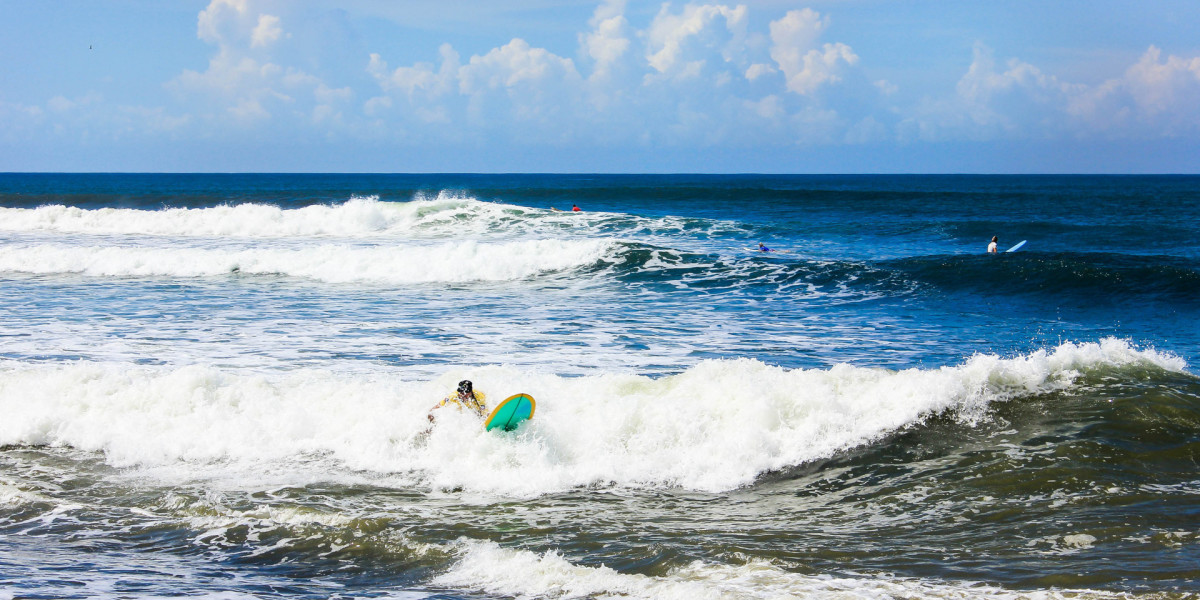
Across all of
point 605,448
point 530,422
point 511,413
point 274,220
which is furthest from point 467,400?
point 274,220

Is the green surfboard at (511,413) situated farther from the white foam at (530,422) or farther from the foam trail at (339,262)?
the foam trail at (339,262)

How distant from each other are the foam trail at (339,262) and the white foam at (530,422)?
12664 mm

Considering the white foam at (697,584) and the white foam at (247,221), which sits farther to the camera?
the white foam at (247,221)

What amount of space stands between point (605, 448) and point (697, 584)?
10.6 ft

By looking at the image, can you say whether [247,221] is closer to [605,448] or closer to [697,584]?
[605,448]

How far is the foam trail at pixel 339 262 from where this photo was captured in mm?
24094

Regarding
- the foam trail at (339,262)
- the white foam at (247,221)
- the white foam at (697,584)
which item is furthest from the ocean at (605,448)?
the white foam at (247,221)

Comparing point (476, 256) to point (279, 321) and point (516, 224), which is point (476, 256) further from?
point (516, 224)

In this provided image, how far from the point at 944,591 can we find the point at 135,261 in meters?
25.8

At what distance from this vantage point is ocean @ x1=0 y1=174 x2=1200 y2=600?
6.48 meters

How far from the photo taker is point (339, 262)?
24828mm

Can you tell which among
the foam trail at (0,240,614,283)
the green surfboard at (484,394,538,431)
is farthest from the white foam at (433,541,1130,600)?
the foam trail at (0,240,614,283)

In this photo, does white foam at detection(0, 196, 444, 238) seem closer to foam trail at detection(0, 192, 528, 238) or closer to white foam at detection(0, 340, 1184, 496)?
foam trail at detection(0, 192, 528, 238)

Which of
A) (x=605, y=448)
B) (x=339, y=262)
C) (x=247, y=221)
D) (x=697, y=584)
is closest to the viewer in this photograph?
(x=697, y=584)
